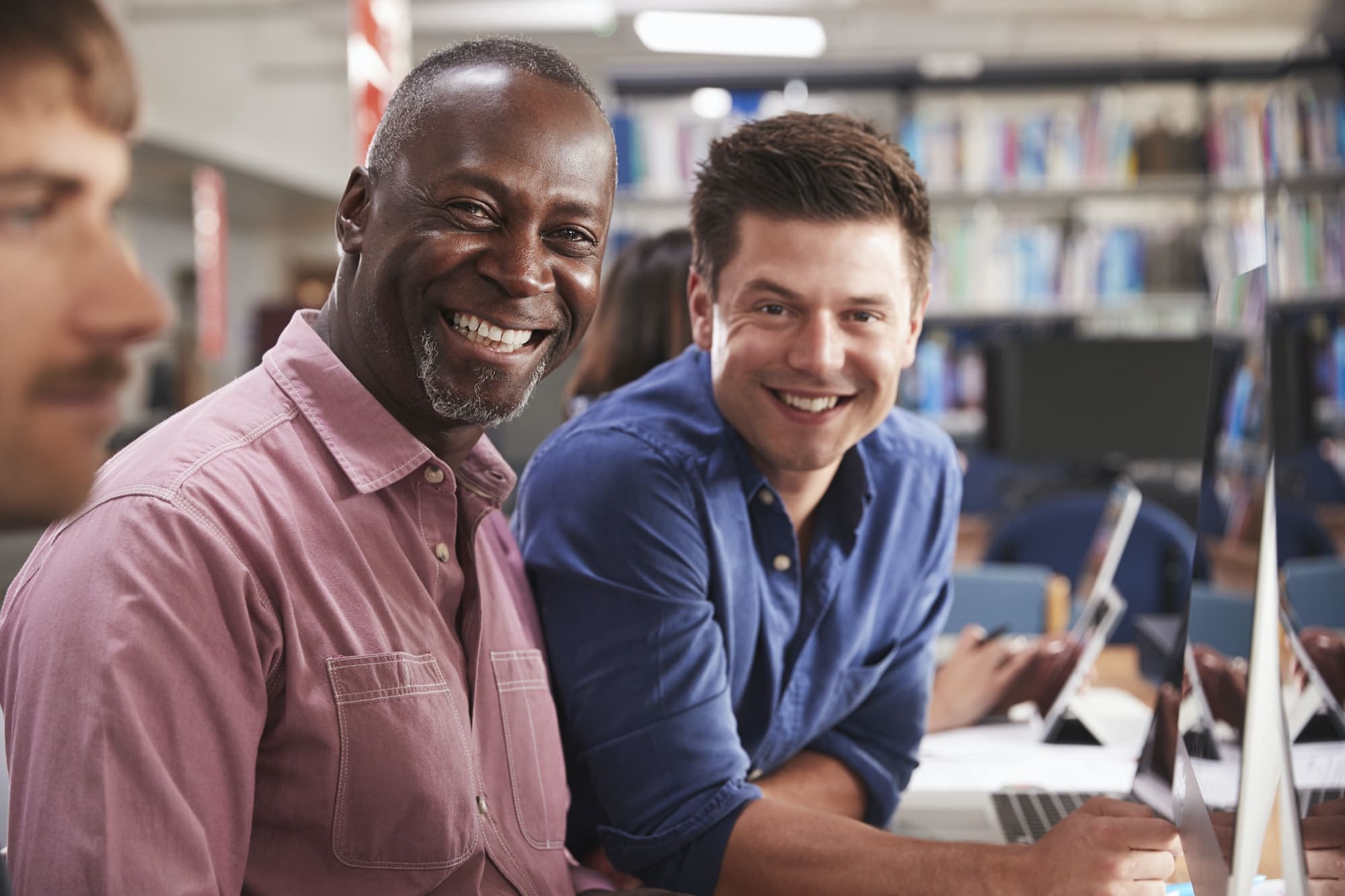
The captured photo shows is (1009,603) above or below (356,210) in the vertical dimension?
below

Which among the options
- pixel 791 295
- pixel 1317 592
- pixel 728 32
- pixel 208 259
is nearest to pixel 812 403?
pixel 791 295

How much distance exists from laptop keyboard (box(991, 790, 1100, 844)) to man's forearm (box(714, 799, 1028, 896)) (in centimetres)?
31

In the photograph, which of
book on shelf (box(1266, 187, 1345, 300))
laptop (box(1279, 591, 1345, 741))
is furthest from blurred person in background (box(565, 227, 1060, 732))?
laptop (box(1279, 591, 1345, 741))

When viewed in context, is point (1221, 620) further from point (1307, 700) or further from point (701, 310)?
point (701, 310)

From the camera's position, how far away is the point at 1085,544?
326 centimetres

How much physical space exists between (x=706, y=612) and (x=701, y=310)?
387 millimetres

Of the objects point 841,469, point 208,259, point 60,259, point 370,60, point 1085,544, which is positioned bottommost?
point 1085,544

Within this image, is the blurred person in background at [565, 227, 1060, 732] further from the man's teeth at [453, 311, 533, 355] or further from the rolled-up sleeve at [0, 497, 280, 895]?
the rolled-up sleeve at [0, 497, 280, 895]

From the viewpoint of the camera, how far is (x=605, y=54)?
8.61 meters

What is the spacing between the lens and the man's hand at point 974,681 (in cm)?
187

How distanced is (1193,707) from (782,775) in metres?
0.54

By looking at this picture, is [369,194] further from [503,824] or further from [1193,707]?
[1193,707]

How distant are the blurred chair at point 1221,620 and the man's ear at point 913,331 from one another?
475 millimetres

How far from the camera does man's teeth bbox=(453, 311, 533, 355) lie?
1.04 metres
